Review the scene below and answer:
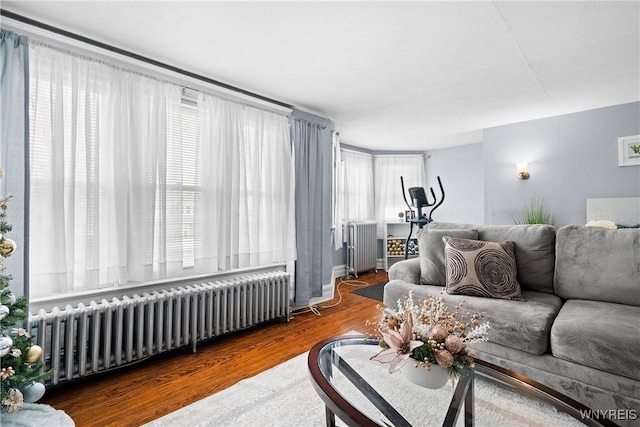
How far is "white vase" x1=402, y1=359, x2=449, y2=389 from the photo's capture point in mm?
Result: 1177

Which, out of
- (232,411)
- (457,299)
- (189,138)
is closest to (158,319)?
(232,411)

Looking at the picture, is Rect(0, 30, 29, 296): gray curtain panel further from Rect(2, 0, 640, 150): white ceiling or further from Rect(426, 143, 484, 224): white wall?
Rect(426, 143, 484, 224): white wall

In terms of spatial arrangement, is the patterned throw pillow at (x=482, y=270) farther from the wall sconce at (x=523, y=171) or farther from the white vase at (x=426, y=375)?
the wall sconce at (x=523, y=171)

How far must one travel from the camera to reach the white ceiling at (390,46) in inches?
70.9

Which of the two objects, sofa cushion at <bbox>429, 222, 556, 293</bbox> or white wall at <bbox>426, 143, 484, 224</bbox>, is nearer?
sofa cushion at <bbox>429, 222, 556, 293</bbox>

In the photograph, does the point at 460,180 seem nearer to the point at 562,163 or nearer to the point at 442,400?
the point at 562,163

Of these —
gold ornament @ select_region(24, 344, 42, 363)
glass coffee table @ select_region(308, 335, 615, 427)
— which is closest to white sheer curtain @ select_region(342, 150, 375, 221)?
A: glass coffee table @ select_region(308, 335, 615, 427)

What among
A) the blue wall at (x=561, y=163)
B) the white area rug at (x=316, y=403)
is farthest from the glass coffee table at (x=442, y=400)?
the blue wall at (x=561, y=163)

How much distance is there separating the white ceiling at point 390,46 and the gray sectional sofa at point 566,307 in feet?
4.64

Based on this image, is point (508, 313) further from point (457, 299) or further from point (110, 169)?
point (110, 169)

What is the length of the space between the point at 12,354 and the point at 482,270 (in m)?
2.82

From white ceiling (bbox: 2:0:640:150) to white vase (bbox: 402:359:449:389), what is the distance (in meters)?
1.93

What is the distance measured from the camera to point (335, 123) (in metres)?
4.15

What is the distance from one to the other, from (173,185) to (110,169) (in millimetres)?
454
